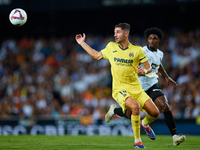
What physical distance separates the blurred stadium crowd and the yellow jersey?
6682 mm

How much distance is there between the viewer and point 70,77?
58.8 feet

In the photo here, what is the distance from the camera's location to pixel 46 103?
55.2 feet

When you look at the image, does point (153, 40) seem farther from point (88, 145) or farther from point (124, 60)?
point (88, 145)

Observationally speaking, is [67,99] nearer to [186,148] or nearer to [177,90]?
[177,90]

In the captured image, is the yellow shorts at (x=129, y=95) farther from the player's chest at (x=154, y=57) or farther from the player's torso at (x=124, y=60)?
the player's chest at (x=154, y=57)

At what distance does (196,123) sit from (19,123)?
20.9 feet

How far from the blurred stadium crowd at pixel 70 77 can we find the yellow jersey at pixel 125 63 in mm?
6682

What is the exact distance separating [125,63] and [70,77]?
10.4 meters

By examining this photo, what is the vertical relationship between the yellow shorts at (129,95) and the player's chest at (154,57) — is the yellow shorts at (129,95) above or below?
below

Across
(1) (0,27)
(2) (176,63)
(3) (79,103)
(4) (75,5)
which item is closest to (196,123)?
(2) (176,63)

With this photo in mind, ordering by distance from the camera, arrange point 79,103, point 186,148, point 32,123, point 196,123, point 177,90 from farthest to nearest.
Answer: point 79,103 < point 177,90 < point 32,123 < point 196,123 < point 186,148

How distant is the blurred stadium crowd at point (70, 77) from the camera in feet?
51.5

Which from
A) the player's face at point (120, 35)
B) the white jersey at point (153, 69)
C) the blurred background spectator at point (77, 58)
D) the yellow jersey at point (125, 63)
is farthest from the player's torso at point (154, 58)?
the blurred background spectator at point (77, 58)

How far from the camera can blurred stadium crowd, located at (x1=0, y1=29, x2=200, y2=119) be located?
15.7 meters
